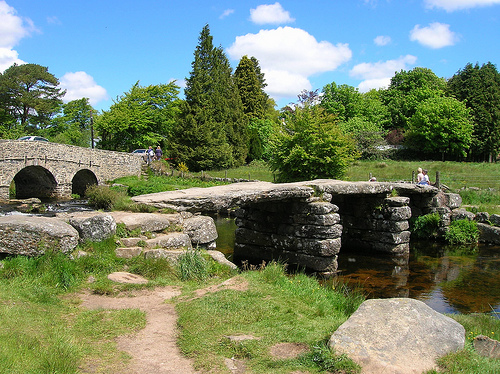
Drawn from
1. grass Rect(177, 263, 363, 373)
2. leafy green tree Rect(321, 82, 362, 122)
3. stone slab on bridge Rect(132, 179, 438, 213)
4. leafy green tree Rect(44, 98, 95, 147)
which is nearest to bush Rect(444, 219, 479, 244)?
stone slab on bridge Rect(132, 179, 438, 213)

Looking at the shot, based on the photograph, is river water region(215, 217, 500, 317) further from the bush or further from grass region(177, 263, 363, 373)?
grass region(177, 263, 363, 373)

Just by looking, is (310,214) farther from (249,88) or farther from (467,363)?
(249,88)

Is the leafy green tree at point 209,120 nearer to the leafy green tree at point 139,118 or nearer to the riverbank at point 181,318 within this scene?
the leafy green tree at point 139,118

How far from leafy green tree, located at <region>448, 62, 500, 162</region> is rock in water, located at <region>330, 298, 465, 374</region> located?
3811 centimetres

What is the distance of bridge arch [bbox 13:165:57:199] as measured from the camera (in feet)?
92.8

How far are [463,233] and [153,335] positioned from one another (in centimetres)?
Result: 1413

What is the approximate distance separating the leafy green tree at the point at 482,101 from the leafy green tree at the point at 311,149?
80.0 feet

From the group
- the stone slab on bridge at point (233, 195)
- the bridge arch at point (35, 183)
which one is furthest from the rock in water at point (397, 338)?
the bridge arch at point (35, 183)

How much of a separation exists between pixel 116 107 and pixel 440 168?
30.7m

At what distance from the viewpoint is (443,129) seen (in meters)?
36.6

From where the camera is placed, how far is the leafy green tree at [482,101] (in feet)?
124

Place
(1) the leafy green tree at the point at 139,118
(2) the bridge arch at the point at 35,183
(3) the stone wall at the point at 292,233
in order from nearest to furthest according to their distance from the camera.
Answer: (3) the stone wall at the point at 292,233 → (2) the bridge arch at the point at 35,183 → (1) the leafy green tree at the point at 139,118

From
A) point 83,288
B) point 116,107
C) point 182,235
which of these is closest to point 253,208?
point 182,235

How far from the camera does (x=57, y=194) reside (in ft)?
94.1
